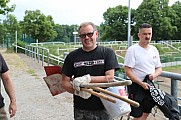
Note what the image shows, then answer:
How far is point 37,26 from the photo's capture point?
1567 inches

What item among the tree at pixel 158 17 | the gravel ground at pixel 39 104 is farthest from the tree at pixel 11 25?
the gravel ground at pixel 39 104

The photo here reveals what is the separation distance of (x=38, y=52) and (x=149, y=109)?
12986 millimetres

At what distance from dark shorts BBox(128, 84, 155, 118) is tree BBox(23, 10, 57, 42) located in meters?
36.0

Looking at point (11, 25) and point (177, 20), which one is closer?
point (11, 25)

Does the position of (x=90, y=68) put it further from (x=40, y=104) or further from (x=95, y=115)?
(x=40, y=104)

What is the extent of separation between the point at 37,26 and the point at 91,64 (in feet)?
124

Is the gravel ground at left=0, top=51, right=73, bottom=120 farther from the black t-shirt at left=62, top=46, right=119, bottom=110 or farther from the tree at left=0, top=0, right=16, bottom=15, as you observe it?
the tree at left=0, top=0, right=16, bottom=15

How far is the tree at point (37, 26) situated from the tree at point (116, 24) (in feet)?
79.5

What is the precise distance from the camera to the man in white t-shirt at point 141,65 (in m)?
3.84

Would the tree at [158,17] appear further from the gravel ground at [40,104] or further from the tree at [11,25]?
the gravel ground at [40,104]

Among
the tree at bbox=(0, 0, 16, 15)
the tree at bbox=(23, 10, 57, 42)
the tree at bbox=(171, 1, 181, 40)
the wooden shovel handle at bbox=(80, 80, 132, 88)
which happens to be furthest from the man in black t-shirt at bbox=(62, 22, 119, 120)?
the tree at bbox=(171, 1, 181, 40)

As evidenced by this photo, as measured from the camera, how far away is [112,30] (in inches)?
2537

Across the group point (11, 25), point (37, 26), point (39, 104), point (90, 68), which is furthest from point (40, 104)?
point (37, 26)

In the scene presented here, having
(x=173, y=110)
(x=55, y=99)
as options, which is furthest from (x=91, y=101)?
(x=55, y=99)
